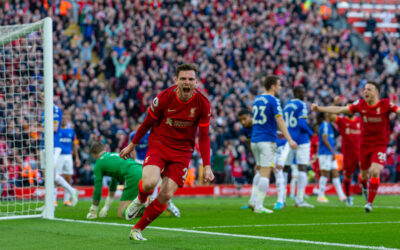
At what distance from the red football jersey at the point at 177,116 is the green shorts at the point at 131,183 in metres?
3.78

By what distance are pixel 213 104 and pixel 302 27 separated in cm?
856

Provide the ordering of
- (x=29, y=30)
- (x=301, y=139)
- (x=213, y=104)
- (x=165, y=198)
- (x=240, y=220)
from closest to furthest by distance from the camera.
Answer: (x=165, y=198) → (x=240, y=220) → (x=29, y=30) → (x=301, y=139) → (x=213, y=104)

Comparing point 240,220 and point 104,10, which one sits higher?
point 104,10

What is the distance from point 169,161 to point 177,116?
53cm

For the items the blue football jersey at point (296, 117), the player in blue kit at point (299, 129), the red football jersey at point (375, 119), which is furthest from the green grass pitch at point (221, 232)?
the blue football jersey at point (296, 117)

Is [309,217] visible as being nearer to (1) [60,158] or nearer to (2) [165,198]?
(2) [165,198]

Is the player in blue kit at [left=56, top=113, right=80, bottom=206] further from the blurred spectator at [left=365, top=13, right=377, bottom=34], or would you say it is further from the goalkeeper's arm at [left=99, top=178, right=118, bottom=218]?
the blurred spectator at [left=365, top=13, right=377, bottom=34]

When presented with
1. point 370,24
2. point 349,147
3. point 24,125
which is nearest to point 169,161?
point 24,125

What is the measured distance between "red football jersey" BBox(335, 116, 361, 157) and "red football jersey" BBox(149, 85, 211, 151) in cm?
958

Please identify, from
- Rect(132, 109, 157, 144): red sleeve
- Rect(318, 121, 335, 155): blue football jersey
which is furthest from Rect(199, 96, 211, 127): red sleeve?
Rect(318, 121, 335, 155): blue football jersey

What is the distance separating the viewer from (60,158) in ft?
55.0

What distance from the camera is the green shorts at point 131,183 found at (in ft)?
37.8

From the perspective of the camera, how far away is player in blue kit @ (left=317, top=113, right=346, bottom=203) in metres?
17.9

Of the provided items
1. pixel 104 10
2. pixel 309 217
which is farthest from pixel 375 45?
pixel 309 217
